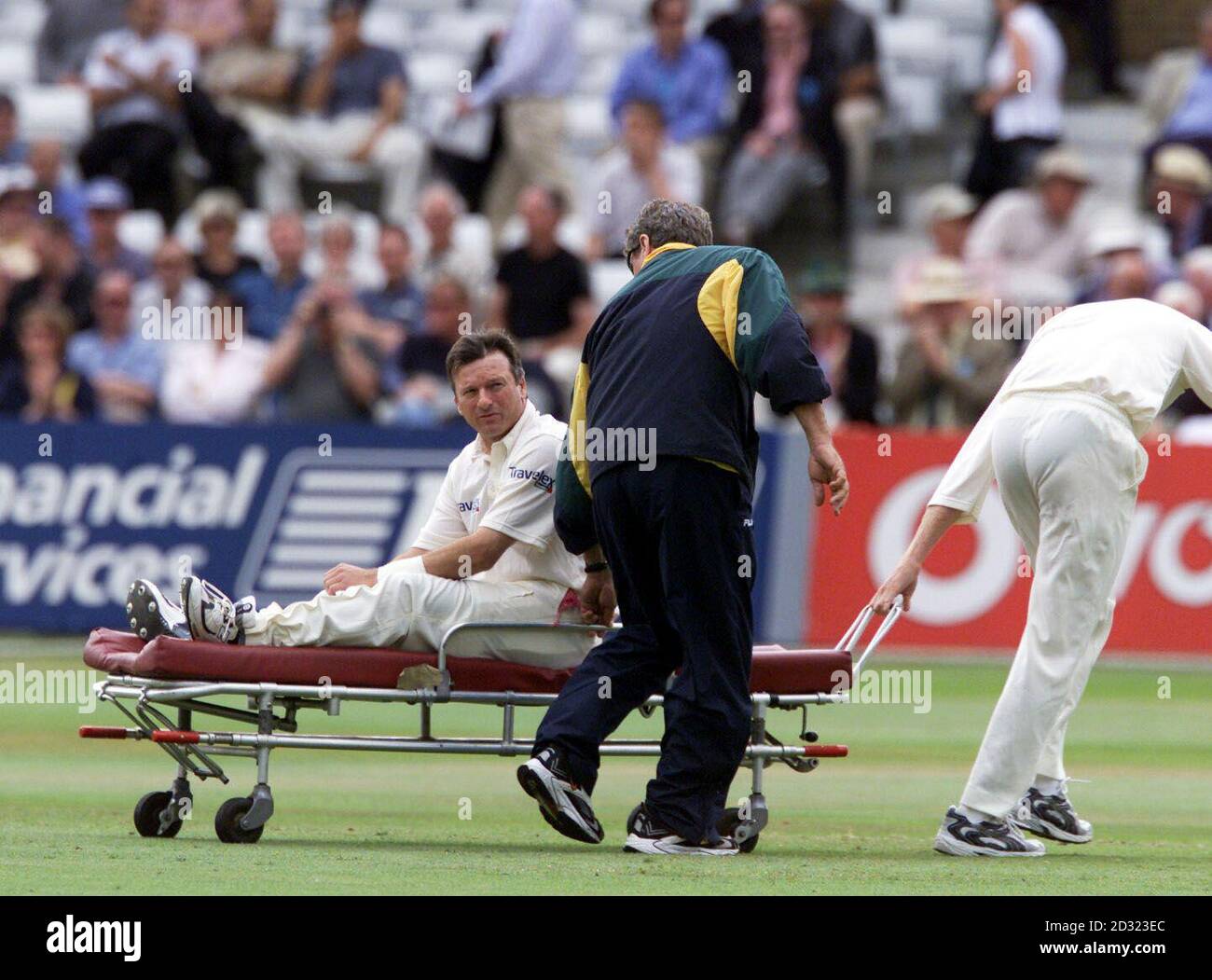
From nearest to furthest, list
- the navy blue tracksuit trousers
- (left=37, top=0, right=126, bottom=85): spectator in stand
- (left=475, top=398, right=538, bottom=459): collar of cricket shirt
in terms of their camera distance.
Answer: the navy blue tracksuit trousers → (left=475, top=398, right=538, bottom=459): collar of cricket shirt → (left=37, top=0, right=126, bottom=85): spectator in stand

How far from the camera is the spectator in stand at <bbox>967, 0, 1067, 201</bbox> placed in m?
19.2

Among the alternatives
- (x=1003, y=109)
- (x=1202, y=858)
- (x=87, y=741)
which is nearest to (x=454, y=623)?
(x=1202, y=858)

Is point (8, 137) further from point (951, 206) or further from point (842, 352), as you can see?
point (951, 206)

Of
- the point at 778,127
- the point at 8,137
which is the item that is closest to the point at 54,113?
the point at 8,137

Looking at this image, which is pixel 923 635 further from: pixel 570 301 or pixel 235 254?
pixel 235 254

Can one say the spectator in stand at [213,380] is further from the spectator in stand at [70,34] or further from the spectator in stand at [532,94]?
the spectator in stand at [70,34]

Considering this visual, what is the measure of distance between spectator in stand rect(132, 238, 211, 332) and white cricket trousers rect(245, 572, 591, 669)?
9.92m

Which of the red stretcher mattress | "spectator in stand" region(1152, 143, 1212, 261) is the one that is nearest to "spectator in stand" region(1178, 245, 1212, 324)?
"spectator in stand" region(1152, 143, 1212, 261)

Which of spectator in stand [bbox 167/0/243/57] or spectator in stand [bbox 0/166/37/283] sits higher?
spectator in stand [bbox 167/0/243/57]

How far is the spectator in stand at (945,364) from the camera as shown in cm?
1666

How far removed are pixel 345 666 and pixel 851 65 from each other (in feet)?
40.5

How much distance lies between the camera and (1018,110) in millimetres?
19375

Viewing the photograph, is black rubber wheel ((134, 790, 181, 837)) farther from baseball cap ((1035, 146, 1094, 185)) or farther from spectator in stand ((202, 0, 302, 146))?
spectator in stand ((202, 0, 302, 146))

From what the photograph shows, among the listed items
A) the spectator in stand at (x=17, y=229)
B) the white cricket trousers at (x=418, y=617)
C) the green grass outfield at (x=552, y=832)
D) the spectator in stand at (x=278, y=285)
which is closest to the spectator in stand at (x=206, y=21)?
the spectator in stand at (x=17, y=229)
